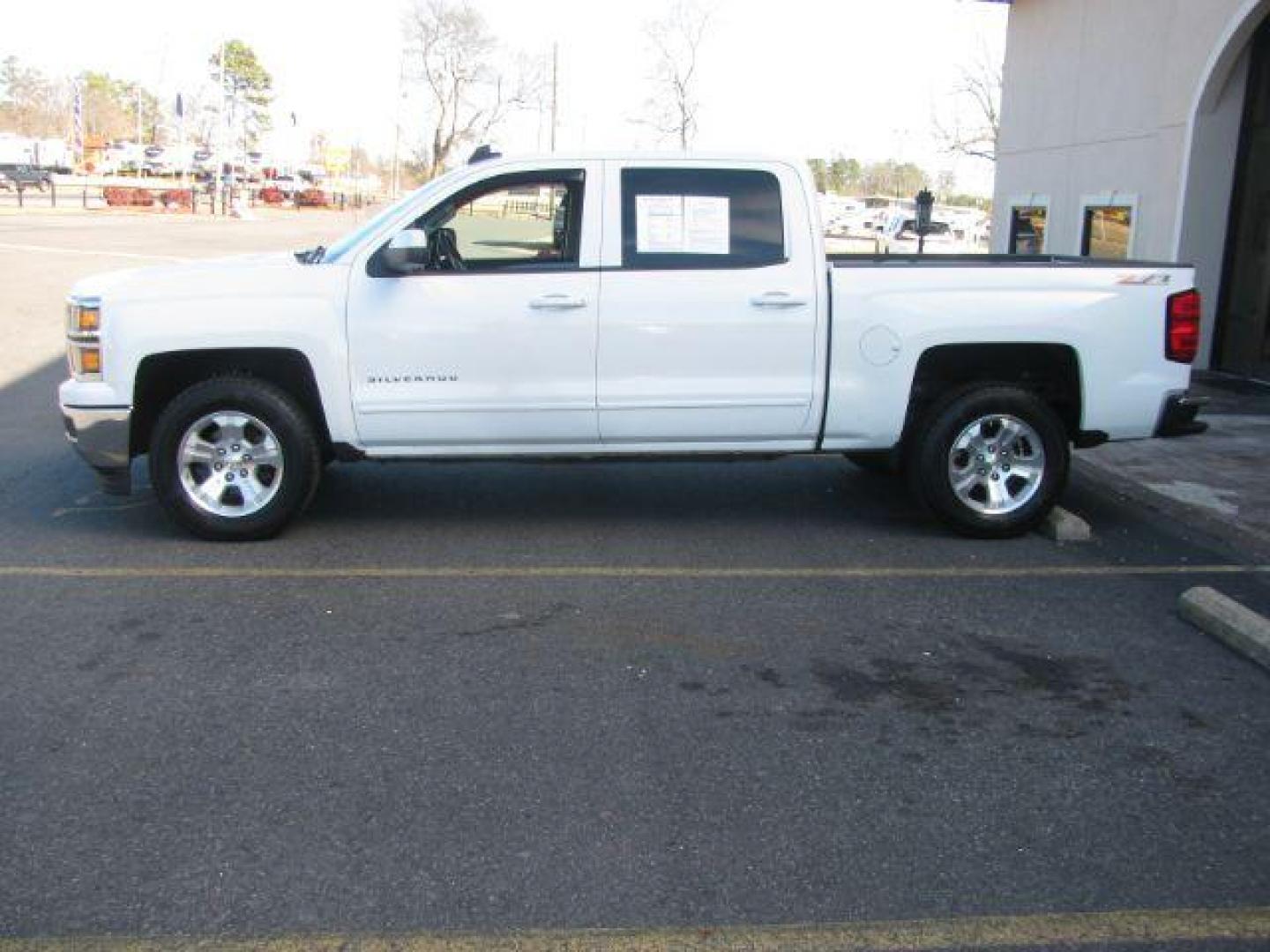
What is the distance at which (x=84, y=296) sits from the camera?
21.3 feet

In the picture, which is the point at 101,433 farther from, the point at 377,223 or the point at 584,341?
the point at 584,341

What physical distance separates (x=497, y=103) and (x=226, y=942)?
72038mm

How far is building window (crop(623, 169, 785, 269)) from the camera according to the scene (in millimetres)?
6680

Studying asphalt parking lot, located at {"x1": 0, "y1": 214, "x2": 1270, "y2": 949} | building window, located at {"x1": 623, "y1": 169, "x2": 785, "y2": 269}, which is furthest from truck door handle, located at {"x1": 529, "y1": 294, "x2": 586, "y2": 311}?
asphalt parking lot, located at {"x1": 0, "y1": 214, "x2": 1270, "y2": 949}

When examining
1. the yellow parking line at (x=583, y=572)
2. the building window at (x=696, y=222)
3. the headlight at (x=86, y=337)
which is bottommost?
the yellow parking line at (x=583, y=572)

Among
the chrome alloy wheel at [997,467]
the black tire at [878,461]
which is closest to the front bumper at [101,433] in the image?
the black tire at [878,461]

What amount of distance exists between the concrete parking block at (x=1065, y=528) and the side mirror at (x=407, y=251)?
3.76 meters

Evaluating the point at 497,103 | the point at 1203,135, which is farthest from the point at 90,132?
the point at 1203,135

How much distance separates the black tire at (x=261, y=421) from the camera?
654 cm

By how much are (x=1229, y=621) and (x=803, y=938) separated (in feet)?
10.3

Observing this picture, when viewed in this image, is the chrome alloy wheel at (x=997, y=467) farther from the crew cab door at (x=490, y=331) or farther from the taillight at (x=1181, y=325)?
the crew cab door at (x=490, y=331)

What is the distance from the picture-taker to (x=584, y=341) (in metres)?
6.60

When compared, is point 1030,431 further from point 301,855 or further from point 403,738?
point 301,855

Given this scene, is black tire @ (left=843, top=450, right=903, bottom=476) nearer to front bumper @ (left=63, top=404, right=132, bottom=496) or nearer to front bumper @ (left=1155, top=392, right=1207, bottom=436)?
front bumper @ (left=1155, top=392, right=1207, bottom=436)
